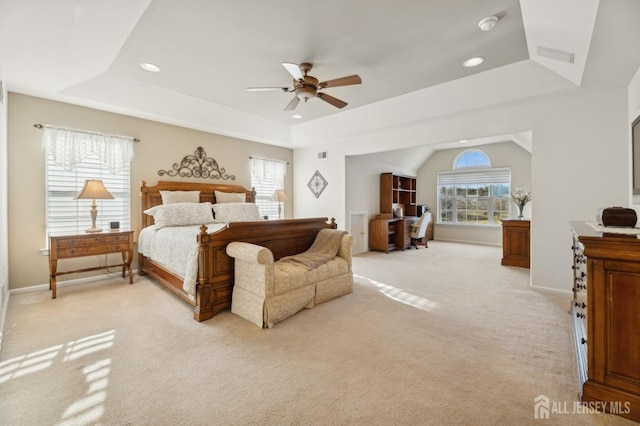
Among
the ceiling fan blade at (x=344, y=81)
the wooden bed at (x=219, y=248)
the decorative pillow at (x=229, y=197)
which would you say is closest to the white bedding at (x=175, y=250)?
the wooden bed at (x=219, y=248)

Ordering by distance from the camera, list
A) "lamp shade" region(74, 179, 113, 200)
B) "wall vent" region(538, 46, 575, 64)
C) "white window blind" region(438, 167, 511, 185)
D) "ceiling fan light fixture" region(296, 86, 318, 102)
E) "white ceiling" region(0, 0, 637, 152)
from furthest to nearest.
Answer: "white window blind" region(438, 167, 511, 185) → "lamp shade" region(74, 179, 113, 200) → "ceiling fan light fixture" region(296, 86, 318, 102) → "wall vent" region(538, 46, 575, 64) → "white ceiling" region(0, 0, 637, 152)

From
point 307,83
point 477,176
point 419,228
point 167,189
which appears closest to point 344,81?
point 307,83

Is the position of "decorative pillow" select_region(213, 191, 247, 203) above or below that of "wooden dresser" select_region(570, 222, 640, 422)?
above

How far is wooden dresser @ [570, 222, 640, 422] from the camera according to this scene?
147 cm

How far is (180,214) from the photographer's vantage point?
4145 millimetres

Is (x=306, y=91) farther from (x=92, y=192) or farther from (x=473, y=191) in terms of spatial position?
(x=473, y=191)

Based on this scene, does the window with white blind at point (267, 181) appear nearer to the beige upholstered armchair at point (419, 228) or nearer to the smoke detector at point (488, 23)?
the beige upholstered armchair at point (419, 228)

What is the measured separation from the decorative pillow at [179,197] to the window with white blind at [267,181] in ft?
4.77

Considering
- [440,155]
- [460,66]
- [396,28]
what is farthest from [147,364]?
[440,155]

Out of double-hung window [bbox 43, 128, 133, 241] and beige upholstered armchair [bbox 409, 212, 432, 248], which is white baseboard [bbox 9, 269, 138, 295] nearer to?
double-hung window [bbox 43, 128, 133, 241]

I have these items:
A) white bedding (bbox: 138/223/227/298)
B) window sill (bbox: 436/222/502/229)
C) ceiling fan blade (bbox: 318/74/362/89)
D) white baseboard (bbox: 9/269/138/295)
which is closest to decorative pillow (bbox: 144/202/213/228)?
white bedding (bbox: 138/223/227/298)

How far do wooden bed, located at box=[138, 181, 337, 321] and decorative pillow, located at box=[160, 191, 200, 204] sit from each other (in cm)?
21

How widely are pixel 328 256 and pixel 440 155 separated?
21.7ft

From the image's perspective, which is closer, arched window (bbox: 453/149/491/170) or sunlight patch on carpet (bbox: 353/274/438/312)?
sunlight patch on carpet (bbox: 353/274/438/312)
